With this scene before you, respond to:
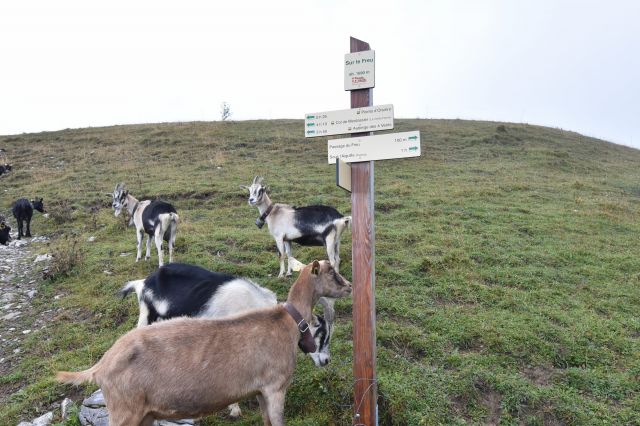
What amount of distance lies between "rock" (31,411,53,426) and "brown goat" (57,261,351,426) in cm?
172

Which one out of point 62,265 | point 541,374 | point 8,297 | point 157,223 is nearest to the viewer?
point 541,374

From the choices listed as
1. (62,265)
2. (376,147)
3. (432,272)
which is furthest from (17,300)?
(376,147)

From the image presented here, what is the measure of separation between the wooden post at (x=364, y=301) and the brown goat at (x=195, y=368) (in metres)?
0.65

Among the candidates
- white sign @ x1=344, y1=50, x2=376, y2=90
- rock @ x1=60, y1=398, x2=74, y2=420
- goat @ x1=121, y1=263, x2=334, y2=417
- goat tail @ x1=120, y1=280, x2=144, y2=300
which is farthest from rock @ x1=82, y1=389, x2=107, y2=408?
white sign @ x1=344, y1=50, x2=376, y2=90

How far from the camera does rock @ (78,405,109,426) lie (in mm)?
5027

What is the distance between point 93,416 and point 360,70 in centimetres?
451

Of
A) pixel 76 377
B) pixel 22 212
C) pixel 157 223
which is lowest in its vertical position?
pixel 76 377

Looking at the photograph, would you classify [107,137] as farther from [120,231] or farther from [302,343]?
[302,343]

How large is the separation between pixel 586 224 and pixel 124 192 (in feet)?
42.8

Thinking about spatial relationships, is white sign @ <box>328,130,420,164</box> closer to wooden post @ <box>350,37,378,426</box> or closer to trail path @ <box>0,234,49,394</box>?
wooden post @ <box>350,37,378,426</box>

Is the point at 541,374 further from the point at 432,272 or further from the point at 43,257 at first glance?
the point at 43,257

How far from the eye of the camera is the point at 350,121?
15.5ft

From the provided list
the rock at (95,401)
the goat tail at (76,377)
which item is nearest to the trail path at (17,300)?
the rock at (95,401)

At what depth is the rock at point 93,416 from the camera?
503cm
